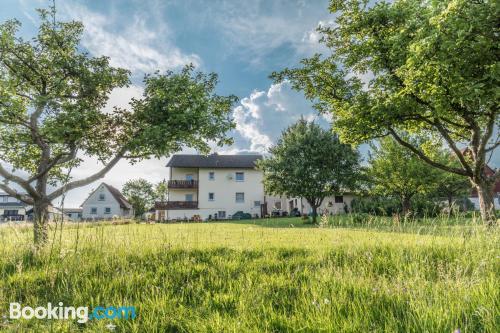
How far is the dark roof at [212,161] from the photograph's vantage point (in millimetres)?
44781

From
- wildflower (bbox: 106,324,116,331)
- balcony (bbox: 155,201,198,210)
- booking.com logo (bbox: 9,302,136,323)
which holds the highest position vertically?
balcony (bbox: 155,201,198,210)

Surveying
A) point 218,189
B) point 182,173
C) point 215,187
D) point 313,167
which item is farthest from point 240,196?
point 313,167

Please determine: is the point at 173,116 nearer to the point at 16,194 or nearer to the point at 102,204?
the point at 16,194

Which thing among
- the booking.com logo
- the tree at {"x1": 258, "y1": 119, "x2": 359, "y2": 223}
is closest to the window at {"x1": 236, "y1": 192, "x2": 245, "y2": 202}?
the tree at {"x1": 258, "y1": 119, "x2": 359, "y2": 223}

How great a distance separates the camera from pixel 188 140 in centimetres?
902

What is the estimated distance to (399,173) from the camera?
27.0 metres

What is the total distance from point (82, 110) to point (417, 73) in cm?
1082

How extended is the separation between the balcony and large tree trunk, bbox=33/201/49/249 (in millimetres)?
35038

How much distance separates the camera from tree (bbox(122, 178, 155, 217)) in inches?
2934

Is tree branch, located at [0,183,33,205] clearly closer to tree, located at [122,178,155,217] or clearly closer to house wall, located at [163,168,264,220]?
house wall, located at [163,168,264,220]

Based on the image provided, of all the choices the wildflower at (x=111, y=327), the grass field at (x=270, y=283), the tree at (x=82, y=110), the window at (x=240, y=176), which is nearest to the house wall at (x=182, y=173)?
the window at (x=240, y=176)

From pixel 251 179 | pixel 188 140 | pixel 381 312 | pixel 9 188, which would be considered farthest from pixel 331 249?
pixel 251 179

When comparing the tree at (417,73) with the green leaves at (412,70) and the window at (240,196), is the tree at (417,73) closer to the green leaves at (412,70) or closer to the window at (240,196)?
the green leaves at (412,70)

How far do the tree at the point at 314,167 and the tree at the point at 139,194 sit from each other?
57.3 meters
